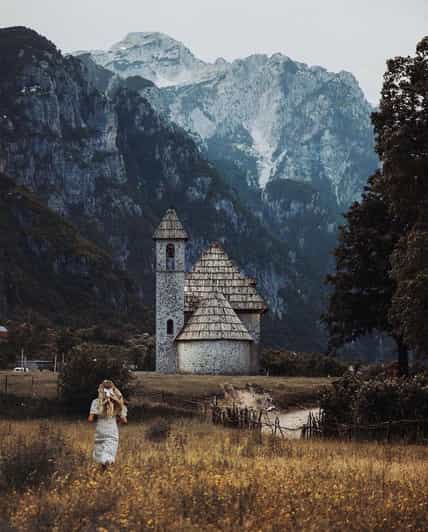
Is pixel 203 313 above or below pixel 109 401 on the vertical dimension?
above

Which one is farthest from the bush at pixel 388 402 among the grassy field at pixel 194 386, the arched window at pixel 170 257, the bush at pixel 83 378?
the arched window at pixel 170 257

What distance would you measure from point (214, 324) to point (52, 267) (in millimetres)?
120279

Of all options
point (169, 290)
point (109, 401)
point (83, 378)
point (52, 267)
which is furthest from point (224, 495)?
point (52, 267)

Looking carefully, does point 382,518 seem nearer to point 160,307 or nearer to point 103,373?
point 103,373

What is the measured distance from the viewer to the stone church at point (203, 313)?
63656 mm

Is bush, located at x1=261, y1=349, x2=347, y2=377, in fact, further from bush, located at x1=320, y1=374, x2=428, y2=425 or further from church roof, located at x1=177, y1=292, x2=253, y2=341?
bush, located at x1=320, y1=374, x2=428, y2=425

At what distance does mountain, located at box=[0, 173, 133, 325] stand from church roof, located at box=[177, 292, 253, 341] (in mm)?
97616

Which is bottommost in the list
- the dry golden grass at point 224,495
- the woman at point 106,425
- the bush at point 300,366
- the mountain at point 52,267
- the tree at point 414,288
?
the dry golden grass at point 224,495

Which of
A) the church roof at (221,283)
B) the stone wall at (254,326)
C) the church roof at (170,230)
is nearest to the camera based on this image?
the stone wall at (254,326)

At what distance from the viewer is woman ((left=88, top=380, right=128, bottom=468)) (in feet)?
67.4

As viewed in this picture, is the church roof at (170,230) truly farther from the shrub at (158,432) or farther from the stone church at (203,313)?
the shrub at (158,432)

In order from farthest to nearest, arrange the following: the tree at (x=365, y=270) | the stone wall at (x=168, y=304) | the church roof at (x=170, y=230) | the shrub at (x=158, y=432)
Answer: the church roof at (x=170, y=230), the stone wall at (x=168, y=304), the tree at (x=365, y=270), the shrub at (x=158, y=432)

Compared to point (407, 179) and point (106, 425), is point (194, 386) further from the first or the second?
point (106, 425)

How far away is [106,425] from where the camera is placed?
2084 centimetres
